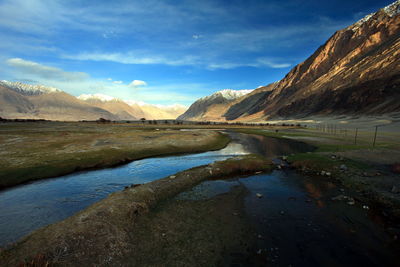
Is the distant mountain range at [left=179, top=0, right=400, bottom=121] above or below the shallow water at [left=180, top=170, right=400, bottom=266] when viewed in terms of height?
above

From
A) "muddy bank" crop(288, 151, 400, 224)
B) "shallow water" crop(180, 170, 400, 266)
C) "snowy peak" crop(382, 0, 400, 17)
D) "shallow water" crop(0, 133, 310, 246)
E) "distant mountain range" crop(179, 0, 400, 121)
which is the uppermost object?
"snowy peak" crop(382, 0, 400, 17)

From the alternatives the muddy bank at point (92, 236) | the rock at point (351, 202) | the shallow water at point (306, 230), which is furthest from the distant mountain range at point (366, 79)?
the muddy bank at point (92, 236)

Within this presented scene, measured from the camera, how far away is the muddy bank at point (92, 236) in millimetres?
9914

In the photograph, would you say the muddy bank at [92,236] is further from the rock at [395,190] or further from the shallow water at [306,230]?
the rock at [395,190]

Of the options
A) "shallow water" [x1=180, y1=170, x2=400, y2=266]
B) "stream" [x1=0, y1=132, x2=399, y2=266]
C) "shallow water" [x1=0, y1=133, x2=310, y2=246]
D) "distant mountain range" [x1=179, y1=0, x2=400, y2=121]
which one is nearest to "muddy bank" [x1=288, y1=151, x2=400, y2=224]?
"shallow water" [x1=180, y1=170, x2=400, y2=266]

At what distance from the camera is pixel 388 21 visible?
182125 mm

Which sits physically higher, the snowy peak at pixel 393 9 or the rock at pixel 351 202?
the snowy peak at pixel 393 9

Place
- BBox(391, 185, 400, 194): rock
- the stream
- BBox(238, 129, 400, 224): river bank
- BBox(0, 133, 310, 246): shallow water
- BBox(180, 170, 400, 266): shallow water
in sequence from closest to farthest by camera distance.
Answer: BBox(180, 170, 400, 266): shallow water < the stream < BBox(0, 133, 310, 246): shallow water < BBox(238, 129, 400, 224): river bank < BBox(391, 185, 400, 194): rock

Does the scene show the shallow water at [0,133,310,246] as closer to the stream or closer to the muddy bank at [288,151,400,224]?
the stream

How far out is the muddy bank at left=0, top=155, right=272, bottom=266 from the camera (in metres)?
9.91

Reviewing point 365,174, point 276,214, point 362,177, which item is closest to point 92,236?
point 276,214

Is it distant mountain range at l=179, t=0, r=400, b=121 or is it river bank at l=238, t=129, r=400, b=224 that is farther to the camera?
distant mountain range at l=179, t=0, r=400, b=121

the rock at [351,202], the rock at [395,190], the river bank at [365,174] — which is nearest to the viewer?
the river bank at [365,174]

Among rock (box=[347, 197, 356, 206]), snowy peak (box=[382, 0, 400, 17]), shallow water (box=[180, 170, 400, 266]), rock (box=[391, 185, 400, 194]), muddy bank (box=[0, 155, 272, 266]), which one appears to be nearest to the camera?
muddy bank (box=[0, 155, 272, 266])
